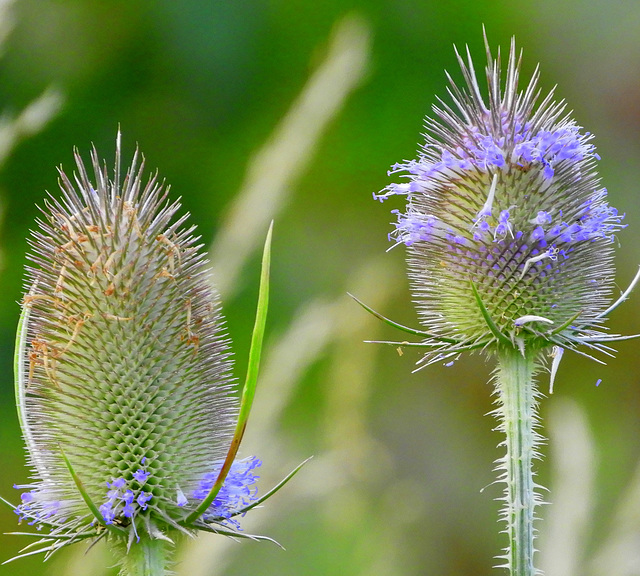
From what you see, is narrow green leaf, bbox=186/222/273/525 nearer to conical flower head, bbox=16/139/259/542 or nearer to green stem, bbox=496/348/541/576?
conical flower head, bbox=16/139/259/542

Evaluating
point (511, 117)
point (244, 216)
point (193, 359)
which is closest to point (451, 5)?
point (244, 216)

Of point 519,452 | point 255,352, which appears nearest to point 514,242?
point 519,452

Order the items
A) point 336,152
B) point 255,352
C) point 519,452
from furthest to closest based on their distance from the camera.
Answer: point 336,152
point 519,452
point 255,352

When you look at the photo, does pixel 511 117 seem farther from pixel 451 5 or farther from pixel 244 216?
pixel 451 5

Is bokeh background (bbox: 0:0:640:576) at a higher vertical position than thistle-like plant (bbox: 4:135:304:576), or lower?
higher


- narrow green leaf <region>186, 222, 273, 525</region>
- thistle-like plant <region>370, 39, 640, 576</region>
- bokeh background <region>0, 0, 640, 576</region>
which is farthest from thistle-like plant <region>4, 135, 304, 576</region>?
bokeh background <region>0, 0, 640, 576</region>

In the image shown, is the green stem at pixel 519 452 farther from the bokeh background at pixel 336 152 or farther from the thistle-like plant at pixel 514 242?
the bokeh background at pixel 336 152

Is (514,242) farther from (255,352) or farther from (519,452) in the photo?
(255,352)

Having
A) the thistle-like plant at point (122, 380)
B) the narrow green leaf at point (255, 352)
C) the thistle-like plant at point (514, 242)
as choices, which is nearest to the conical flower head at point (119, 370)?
the thistle-like plant at point (122, 380)
